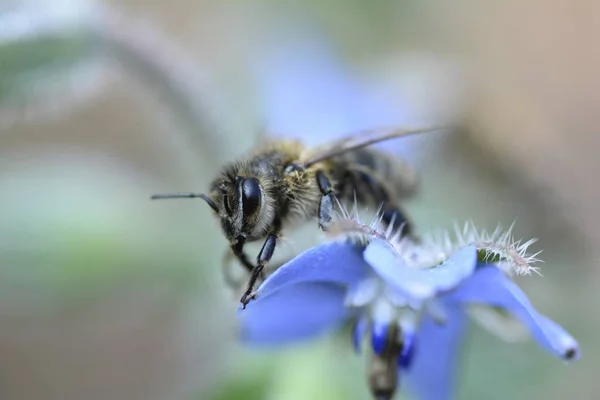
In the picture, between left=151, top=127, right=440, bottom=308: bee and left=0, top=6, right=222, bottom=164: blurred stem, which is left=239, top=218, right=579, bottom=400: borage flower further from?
left=0, top=6, right=222, bottom=164: blurred stem

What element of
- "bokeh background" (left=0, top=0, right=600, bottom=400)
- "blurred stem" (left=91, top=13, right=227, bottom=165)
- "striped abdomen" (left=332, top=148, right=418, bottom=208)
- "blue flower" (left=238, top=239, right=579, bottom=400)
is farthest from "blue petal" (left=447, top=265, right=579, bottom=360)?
"blurred stem" (left=91, top=13, right=227, bottom=165)

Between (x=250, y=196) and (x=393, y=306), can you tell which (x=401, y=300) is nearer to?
(x=393, y=306)

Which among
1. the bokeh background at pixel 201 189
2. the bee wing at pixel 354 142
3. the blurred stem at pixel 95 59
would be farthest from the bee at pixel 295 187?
the blurred stem at pixel 95 59

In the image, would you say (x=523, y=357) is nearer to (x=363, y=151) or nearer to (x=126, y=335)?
(x=363, y=151)

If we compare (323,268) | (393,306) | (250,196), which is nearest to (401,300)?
(393,306)

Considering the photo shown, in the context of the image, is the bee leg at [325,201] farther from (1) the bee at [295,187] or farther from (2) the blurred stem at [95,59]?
(2) the blurred stem at [95,59]

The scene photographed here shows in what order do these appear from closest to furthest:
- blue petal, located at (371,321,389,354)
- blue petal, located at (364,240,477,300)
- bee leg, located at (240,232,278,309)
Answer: blue petal, located at (364,240,477,300)
bee leg, located at (240,232,278,309)
blue petal, located at (371,321,389,354)
